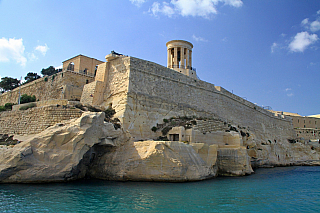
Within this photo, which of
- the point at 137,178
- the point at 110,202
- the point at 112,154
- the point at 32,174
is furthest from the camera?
the point at 112,154

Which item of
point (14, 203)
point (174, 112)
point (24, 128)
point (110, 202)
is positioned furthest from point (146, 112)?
point (14, 203)

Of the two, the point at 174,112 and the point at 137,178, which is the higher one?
the point at 174,112

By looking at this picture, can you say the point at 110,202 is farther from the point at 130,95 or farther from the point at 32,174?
the point at 130,95

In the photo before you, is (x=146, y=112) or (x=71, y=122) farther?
(x=146, y=112)

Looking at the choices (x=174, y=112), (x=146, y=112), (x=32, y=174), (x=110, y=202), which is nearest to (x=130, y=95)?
(x=146, y=112)

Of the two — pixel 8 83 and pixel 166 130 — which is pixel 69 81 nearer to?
pixel 166 130

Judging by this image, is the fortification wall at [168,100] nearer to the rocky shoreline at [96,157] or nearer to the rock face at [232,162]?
the rocky shoreline at [96,157]

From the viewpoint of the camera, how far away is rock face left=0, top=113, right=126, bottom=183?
11766 mm

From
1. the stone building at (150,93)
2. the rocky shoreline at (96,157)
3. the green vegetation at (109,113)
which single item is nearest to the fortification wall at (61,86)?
the stone building at (150,93)

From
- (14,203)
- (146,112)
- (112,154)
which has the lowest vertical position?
(14,203)

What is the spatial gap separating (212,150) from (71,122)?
27.3ft

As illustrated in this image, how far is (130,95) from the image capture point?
17.3m

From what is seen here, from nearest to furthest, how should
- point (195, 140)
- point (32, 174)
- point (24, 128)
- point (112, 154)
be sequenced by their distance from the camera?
1. point (32, 174)
2. point (112, 154)
3. point (24, 128)
4. point (195, 140)

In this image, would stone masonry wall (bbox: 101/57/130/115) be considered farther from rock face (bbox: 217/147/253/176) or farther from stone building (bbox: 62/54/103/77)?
rock face (bbox: 217/147/253/176)
